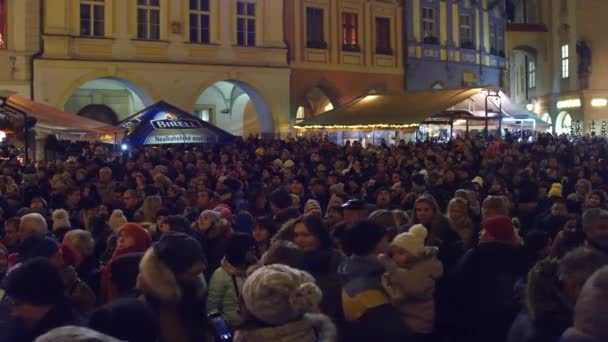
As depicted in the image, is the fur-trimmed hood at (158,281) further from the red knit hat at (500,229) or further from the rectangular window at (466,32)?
the rectangular window at (466,32)

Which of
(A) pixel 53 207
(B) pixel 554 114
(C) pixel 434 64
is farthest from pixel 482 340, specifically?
(B) pixel 554 114

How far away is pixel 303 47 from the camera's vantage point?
32.7 meters

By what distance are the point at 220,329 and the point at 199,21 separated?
26462 millimetres

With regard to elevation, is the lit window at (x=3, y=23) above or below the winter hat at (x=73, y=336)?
above

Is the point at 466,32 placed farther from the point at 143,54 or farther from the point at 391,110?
the point at 143,54

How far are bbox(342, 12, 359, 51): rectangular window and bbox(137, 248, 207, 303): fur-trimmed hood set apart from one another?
3029 centimetres

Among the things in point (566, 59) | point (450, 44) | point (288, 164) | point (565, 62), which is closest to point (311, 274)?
point (288, 164)

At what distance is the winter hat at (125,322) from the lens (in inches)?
139

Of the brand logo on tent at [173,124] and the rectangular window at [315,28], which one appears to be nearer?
the brand logo on tent at [173,124]

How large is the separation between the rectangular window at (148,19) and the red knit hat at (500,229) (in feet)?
81.6

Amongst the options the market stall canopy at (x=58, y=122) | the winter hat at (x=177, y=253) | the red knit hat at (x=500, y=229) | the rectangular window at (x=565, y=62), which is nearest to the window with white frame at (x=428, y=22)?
the rectangular window at (x=565, y=62)

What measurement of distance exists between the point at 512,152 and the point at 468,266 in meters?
12.9

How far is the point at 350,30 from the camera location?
112 feet

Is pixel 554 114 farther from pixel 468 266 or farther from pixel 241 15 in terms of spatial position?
pixel 468 266
